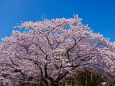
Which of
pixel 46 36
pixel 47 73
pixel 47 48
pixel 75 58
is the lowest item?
pixel 47 73

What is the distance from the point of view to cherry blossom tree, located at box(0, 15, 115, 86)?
10219 millimetres

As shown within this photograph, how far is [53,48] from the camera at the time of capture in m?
10.7

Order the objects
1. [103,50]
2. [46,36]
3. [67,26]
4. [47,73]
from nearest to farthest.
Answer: [103,50] → [46,36] → [67,26] → [47,73]

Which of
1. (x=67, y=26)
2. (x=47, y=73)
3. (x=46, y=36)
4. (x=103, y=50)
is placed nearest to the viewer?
(x=103, y=50)

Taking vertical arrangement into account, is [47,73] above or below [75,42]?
below

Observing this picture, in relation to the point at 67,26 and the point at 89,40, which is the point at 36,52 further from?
the point at 89,40

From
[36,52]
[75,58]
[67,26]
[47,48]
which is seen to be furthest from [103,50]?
[36,52]

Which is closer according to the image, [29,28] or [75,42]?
[75,42]

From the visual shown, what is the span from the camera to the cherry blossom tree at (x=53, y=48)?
10.2 metres

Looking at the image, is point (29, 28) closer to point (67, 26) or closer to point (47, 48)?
point (47, 48)

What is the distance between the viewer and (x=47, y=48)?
428 inches

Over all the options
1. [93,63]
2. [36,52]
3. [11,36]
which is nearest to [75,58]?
[93,63]

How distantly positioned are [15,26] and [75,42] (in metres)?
4.82

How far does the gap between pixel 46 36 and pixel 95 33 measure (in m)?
3.82
